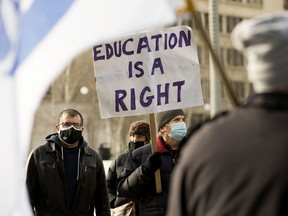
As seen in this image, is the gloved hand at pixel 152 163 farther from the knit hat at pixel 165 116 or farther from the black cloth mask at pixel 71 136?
the black cloth mask at pixel 71 136

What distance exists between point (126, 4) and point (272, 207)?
7.51 feet

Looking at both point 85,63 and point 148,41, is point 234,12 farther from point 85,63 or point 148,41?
point 148,41

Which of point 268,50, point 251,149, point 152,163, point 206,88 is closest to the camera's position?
point 251,149

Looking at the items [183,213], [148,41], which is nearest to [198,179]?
[183,213]

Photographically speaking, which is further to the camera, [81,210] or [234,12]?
[234,12]

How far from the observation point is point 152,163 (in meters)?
7.90

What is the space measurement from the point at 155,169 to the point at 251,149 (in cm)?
454

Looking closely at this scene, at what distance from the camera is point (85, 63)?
51.1 m

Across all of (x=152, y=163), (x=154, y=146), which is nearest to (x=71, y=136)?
(x=154, y=146)

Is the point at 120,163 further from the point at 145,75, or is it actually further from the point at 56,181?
the point at 145,75

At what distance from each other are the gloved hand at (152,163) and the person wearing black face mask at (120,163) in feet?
4.15

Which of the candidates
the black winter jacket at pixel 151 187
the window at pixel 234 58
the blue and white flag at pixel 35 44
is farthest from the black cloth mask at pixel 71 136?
the window at pixel 234 58

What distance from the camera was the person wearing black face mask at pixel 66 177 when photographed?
8.74 metres

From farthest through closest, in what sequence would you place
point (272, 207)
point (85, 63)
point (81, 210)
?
1. point (85, 63)
2. point (81, 210)
3. point (272, 207)
